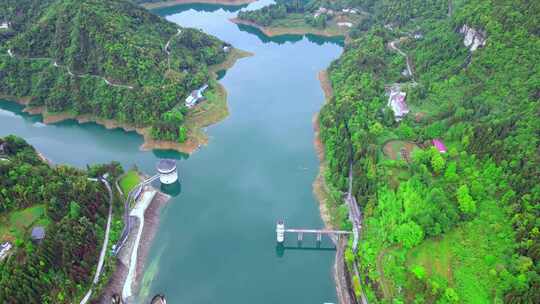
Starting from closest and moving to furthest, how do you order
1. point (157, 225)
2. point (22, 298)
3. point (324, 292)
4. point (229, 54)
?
point (22, 298)
point (324, 292)
point (157, 225)
point (229, 54)

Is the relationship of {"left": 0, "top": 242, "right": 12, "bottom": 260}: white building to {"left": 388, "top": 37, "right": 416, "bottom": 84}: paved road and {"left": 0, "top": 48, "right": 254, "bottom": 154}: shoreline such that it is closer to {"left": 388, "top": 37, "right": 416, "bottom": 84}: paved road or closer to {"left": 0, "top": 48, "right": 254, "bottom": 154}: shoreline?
{"left": 0, "top": 48, "right": 254, "bottom": 154}: shoreline

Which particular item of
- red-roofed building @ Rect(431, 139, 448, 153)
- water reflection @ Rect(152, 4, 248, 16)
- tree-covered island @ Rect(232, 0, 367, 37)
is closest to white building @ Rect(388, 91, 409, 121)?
red-roofed building @ Rect(431, 139, 448, 153)

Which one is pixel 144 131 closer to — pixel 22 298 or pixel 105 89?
pixel 105 89

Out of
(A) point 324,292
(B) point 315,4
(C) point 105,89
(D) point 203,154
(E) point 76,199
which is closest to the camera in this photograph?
(A) point 324,292

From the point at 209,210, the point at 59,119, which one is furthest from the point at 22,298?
the point at 59,119

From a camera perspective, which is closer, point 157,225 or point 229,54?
point 157,225

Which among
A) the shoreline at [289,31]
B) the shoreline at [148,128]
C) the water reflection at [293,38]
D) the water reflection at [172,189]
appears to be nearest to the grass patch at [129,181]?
the water reflection at [172,189]

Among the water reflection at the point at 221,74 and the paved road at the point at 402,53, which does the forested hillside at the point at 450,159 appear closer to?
the paved road at the point at 402,53
